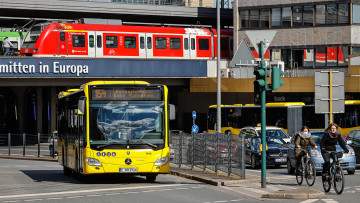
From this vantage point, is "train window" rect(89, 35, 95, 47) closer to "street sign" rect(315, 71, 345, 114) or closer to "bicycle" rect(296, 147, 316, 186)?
"street sign" rect(315, 71, 345, 114)

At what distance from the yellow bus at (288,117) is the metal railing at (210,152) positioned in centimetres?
1893

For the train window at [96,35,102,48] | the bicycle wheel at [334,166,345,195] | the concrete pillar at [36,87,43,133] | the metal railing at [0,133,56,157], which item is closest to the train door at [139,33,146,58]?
the train window at [96,35,102,48]

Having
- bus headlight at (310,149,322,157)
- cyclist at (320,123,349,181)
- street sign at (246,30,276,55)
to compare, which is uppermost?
street sign at (246,30,276,55)

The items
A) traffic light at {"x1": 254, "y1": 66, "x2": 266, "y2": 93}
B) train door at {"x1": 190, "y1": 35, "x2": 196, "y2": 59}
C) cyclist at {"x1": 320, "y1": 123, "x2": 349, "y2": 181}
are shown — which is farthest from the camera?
train door at {"x1": 190, "y1": 35, "x2": 196, "y2": 59}

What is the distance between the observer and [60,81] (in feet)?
165

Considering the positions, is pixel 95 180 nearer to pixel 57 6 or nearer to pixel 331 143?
pixel 331 143

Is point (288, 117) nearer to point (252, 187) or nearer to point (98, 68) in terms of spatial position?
point (98, 68)

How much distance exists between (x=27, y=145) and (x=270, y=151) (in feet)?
74.0

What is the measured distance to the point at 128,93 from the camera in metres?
20.9

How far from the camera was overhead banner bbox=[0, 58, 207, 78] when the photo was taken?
46500 mm

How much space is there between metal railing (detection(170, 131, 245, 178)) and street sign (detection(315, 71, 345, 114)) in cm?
239

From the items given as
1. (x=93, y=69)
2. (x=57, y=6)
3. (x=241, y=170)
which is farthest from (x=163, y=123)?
(x=57, y=6)

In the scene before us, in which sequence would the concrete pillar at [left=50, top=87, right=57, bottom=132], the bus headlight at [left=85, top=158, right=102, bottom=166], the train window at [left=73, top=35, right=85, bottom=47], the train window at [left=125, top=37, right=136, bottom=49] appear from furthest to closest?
the concrete pillar at [left=50, top=87, right=57, bottom=132], the train window at [left=125, top=37, right=136, bottom=49], the train window at [left=73, top=35, right=85, bottom=47], the bus headlight at [left=85, top=158, right=102, bottom=166]

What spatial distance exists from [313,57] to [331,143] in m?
39.8
